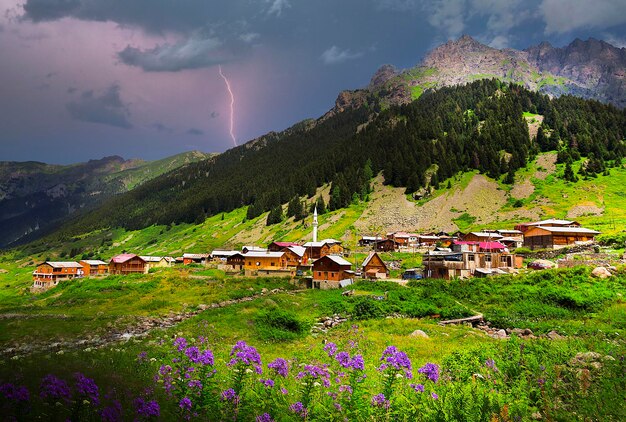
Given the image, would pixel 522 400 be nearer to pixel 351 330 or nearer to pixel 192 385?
pixel 192 385

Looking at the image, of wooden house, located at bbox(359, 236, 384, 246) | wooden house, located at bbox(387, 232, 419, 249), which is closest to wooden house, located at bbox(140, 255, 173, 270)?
wooden house, located at bbox(359, 236, 384, 246)

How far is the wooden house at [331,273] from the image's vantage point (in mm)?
56719

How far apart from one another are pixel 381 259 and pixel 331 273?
47.9 feet

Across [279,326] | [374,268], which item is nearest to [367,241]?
[374,268]

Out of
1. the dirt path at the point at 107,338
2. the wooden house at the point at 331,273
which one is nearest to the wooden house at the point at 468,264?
the wooden house at the point at 331,273

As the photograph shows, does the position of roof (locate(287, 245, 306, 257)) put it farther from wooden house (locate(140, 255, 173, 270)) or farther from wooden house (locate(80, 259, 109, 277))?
wooden house (locate(80, 259, 109, 277))

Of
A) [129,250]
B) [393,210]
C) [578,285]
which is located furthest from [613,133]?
[129,250]

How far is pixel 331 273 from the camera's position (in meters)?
59.6

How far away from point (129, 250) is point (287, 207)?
80940mm

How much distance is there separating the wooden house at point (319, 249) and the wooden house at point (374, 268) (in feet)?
93.1

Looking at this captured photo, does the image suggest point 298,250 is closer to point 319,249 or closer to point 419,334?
point 319,249

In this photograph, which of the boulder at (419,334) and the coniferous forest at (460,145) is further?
the coniferous forest at (460,145)

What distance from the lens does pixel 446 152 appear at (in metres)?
149

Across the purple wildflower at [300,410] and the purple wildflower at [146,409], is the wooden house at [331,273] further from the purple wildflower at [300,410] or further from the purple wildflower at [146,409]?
the purple wildflower at [146,409]
